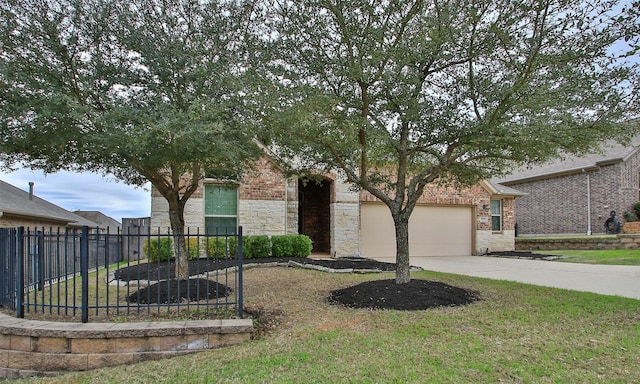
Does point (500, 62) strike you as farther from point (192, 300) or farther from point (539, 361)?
point (192, 300)

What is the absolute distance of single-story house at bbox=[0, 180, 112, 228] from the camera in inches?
475

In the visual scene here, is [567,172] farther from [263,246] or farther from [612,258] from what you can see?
[263,246]

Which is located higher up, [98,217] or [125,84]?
[125,84]

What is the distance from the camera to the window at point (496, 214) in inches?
669

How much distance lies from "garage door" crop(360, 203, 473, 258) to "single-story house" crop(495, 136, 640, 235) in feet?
17.6

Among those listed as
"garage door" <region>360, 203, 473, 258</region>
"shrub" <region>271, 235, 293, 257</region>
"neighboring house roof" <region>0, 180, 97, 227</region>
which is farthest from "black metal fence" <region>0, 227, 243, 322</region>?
"garage door" <region>360, 203, 473, 258</region>

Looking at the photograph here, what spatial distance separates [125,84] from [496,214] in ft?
49.8

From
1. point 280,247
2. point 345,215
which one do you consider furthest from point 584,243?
point 280,247

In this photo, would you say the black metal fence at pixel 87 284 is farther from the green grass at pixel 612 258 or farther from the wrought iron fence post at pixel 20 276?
the green grass at pixel 612 258

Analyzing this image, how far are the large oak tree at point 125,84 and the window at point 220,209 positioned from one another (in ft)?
18.2

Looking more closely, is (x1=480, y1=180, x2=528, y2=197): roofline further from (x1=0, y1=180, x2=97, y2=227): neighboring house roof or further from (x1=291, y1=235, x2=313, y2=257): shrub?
(x1=0, y1=180, x2=97, y2=227): neighboring house roof

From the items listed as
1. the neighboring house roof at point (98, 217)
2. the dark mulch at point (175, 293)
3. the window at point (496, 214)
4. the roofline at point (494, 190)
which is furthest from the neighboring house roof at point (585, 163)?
the neighboring house roof at point (98, 217)

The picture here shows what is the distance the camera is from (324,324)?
5.10 metres

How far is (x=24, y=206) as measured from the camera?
13.4 m
